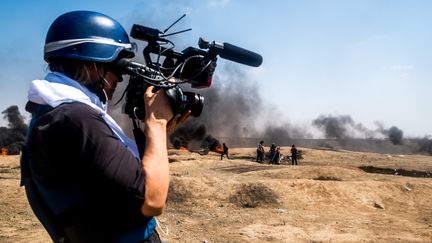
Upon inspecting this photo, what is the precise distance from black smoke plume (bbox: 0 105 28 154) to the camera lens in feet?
136

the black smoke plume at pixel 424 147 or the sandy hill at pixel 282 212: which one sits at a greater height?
the black smoke plume at pixel 424 147

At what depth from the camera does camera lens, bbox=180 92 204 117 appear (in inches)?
73.2

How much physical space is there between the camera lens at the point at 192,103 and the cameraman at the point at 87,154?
14cm

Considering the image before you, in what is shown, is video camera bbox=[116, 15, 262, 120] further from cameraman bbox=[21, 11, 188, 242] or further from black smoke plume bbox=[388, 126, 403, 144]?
black smoke plume bbox=[388, 126, 403, 144]

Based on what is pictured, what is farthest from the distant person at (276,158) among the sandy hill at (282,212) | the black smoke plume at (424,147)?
the black smoke plume at (424,147)

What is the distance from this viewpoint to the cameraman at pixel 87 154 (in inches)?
57.1

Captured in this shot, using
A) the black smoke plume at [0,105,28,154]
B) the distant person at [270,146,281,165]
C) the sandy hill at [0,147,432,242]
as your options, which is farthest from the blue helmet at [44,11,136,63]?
the black smoke plume at [0,105,28,154]

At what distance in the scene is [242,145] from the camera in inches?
2256

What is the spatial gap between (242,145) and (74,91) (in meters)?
56.0

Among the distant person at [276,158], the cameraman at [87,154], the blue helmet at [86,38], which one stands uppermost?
the blue helmet at [86,38]

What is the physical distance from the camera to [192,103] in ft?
6.20

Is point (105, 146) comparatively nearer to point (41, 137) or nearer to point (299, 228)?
point (41, 137)

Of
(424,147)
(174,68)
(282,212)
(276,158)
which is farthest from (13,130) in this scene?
(424,147)

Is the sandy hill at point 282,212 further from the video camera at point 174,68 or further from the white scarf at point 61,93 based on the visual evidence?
the white scarf at point 61,93
